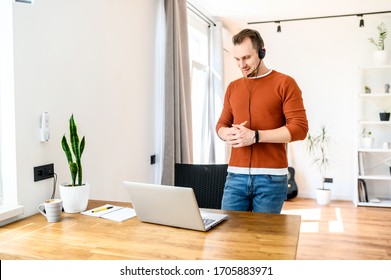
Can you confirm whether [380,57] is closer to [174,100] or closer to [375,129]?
[375,129]

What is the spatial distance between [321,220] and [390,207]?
4.04 ft

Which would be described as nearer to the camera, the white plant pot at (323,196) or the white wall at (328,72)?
the white plant pot at (323,196)

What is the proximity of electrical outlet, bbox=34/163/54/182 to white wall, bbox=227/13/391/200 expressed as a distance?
4.33 meters

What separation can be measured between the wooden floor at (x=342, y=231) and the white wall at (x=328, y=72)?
46cm

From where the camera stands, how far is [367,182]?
560 centimetres

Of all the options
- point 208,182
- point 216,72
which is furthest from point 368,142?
point 208,182

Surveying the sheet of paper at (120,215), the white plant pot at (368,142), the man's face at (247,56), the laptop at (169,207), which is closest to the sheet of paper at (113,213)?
the sheet of paper at (120,215)

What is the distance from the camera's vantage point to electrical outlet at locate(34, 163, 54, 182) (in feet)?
6.68

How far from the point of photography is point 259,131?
1930 millimetres

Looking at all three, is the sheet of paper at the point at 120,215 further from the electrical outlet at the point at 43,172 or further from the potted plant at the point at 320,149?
the potted plant at the point at 320,149

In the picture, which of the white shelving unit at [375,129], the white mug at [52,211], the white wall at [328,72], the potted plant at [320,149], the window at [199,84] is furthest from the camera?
the potted plant at [320,149]

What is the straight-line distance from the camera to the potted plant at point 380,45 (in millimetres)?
5249

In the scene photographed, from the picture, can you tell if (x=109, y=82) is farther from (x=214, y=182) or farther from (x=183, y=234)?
(x=183, y=234)

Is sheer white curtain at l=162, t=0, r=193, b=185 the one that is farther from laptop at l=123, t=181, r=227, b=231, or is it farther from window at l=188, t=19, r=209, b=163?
laptop at l=123, t=181, r=227, b=231
